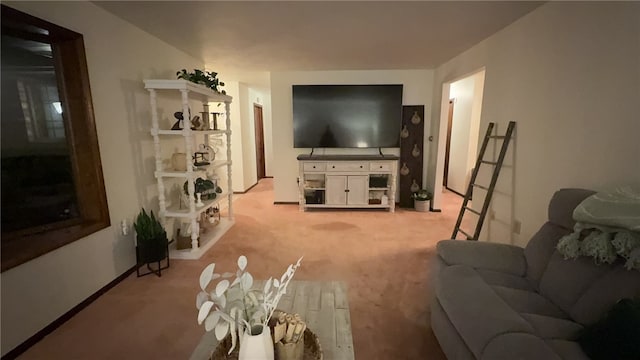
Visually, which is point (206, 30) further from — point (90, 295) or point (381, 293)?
point (381, 293)

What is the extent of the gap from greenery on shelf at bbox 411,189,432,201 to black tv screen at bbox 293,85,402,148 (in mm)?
849

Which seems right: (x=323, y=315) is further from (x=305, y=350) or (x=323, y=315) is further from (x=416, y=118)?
(x=416, y=118)

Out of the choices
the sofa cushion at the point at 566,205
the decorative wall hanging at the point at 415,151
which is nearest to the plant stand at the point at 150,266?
the sofa cushion at the point at 566,205

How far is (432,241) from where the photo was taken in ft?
11.3

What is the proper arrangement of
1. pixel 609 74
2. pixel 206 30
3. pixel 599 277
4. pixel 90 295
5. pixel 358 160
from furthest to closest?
pixel 358 160
pixel 206 30
pixel 90 295
pixel 609 74
pixel 599 277

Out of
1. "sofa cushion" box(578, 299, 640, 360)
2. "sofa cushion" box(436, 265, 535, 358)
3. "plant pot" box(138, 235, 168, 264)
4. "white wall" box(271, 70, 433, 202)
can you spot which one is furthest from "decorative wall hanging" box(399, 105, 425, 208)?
"sofa cushion" box(578, 299, 640, 360)

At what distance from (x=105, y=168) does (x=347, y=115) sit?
131 inches

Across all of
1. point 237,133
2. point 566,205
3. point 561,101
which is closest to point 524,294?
point 566,205

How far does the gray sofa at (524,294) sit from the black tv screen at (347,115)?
3.00 m

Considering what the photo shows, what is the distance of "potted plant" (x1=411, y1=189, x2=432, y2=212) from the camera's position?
4.61m

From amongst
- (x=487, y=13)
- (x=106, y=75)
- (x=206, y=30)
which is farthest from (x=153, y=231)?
(x=487, y=13)

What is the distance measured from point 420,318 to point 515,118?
190 centimetres

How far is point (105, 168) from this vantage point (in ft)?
7.76

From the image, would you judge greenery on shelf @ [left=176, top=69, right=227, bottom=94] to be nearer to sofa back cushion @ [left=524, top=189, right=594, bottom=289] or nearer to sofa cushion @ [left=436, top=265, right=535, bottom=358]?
sofa cushion @ [left=436, top=265, right=535, bottom=358]
